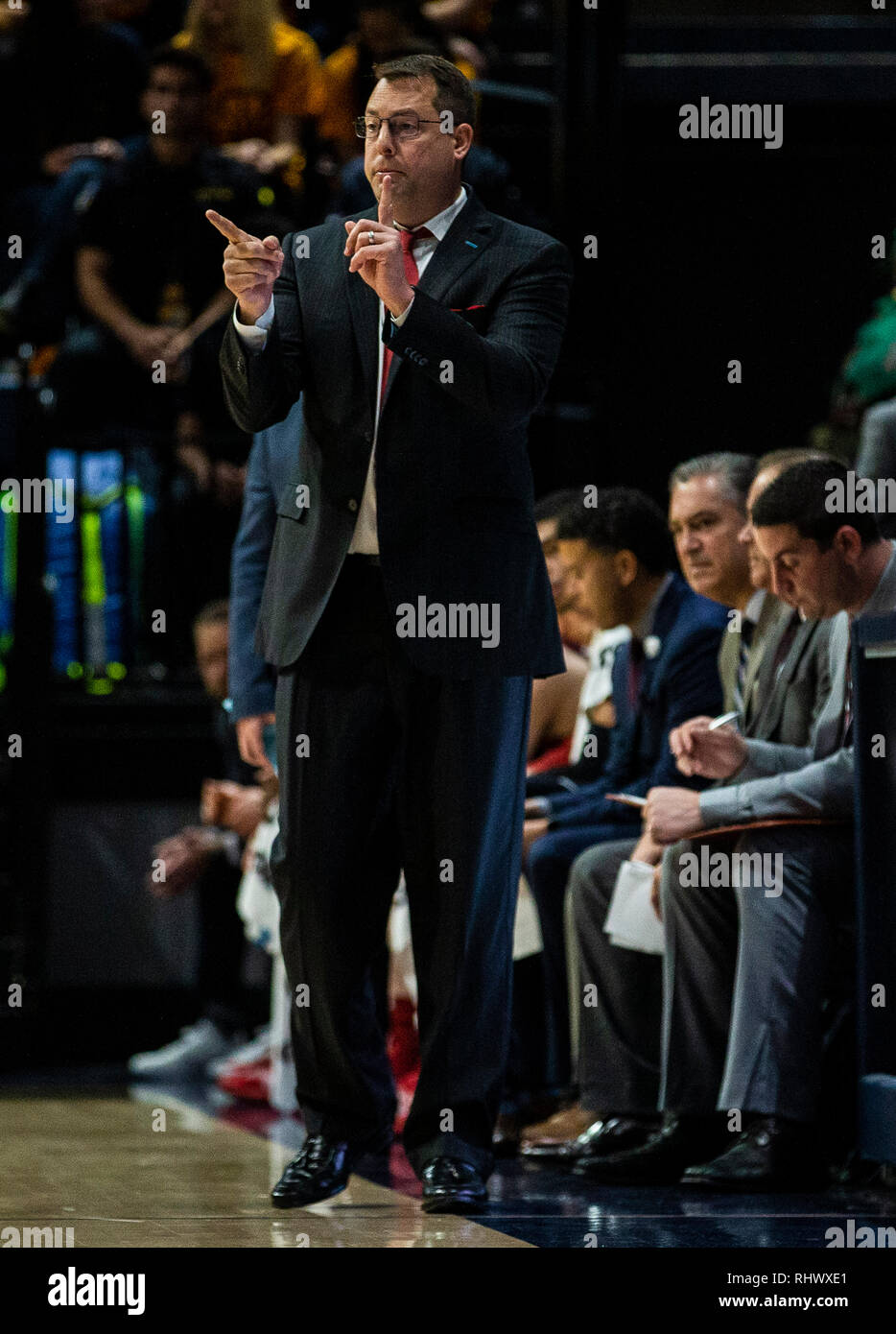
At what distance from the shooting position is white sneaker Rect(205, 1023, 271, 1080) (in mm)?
5188

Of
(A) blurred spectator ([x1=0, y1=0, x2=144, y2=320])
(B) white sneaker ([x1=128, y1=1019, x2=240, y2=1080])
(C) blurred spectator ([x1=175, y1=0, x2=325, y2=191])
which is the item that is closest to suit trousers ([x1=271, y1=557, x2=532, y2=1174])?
(B) white sneaker ([x1=128, y1=1019, x2=240, y2=1080])

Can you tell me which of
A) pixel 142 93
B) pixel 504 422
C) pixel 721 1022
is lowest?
pixel 721 1022

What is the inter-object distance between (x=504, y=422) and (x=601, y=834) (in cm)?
Answer: 137

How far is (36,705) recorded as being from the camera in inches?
233

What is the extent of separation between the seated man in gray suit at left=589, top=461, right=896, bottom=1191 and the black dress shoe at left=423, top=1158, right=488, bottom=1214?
Result: 53cm

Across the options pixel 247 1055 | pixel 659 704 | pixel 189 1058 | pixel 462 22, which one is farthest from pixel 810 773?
pixel 462 22

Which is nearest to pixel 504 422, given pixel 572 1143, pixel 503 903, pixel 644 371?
pixel 503 903

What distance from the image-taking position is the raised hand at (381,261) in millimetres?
2863

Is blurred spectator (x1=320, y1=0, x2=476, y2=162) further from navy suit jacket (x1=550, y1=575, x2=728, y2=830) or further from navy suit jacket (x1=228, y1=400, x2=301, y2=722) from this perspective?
navy suit jacket (x1=228, y1=400, x2=301, y2=722)

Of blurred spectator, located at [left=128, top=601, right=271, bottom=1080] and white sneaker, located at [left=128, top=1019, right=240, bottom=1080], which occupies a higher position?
blurred spectator, located at [left=128, top=601, right=271, bottom=1080]

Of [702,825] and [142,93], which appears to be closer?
[702,825]

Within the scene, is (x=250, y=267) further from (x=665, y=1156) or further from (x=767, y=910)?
(x=665, y=1156)
